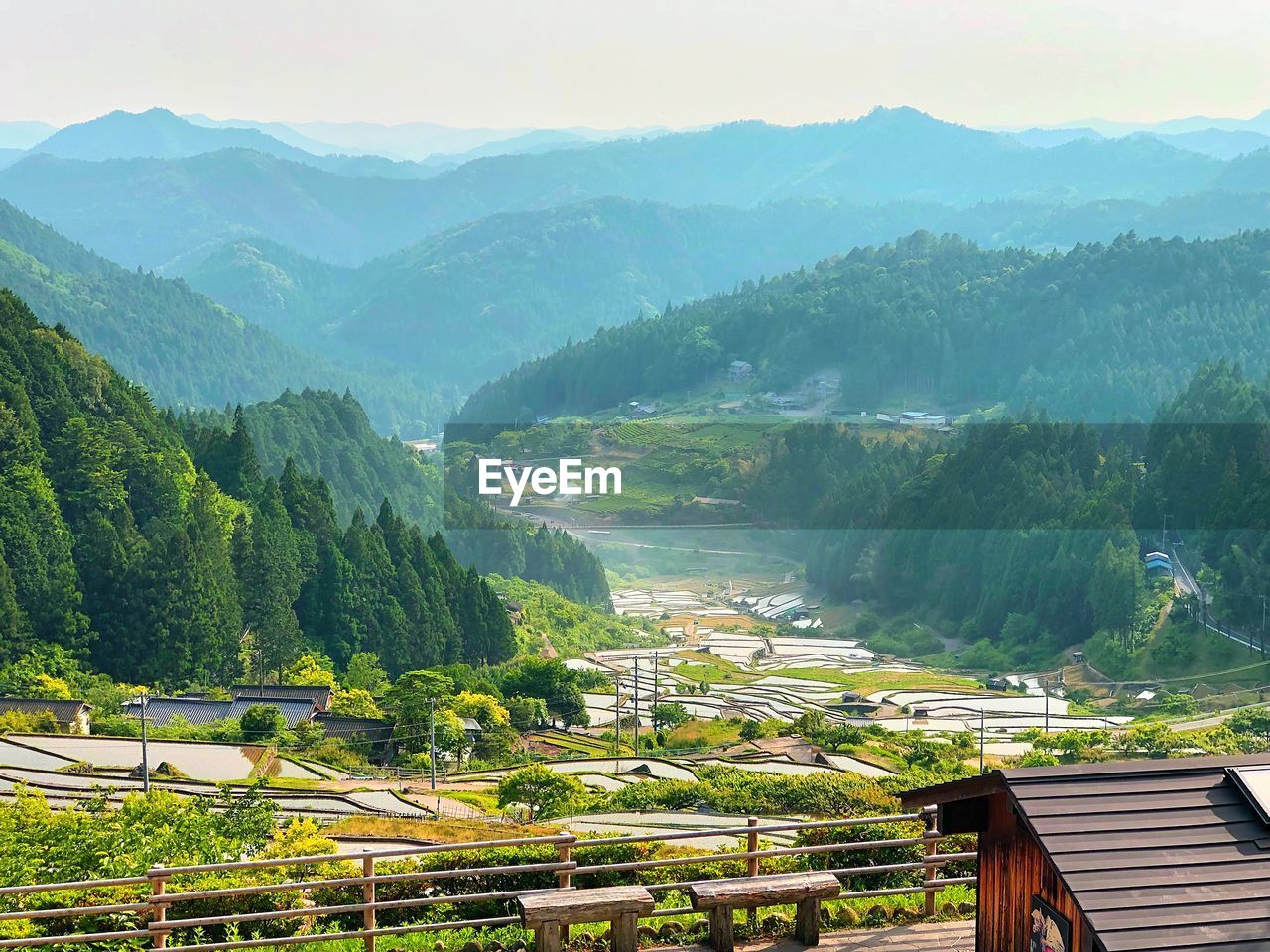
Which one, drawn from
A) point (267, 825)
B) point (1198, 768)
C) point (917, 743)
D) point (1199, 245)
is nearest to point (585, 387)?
point (1199, 245)

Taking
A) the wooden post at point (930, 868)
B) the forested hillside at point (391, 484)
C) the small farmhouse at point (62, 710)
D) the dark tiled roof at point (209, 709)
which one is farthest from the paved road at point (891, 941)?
the forested hillside at point (391, 484)

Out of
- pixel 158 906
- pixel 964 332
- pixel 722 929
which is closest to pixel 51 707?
pixel 158 906

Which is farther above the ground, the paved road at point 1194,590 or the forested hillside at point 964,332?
the forested hillside at point 964,332

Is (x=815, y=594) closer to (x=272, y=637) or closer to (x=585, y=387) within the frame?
(x=272, y=637)

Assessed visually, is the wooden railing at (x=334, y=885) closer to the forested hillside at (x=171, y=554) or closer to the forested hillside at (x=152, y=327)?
the forested hillside at (x=171, y=554)

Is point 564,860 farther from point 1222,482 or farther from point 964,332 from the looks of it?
point 964,332
